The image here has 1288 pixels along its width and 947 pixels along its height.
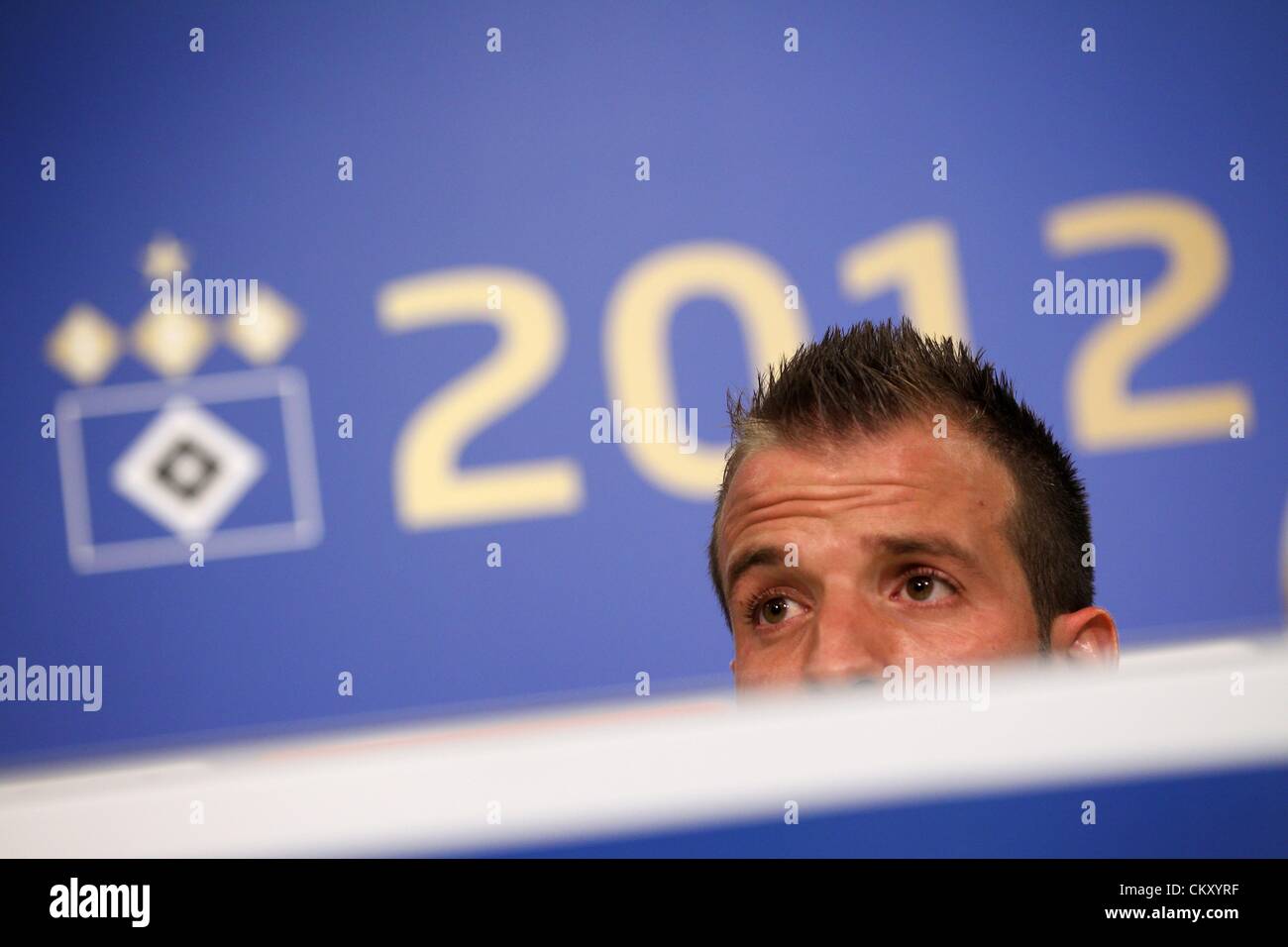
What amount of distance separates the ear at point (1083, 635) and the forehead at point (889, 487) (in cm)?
21

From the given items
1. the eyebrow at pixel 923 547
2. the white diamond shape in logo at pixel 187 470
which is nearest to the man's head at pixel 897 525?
the eyebrow at pixel 923 547

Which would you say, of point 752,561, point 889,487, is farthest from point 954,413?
point 752,561

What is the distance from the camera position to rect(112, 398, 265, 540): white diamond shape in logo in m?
2.48

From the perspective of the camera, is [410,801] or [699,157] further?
[699,157]

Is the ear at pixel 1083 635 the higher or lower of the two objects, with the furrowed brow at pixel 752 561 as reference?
lower

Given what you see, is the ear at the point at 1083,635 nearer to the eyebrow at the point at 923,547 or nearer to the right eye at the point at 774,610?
the eyebrow at the point at 923,547

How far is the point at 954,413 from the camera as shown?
215cm

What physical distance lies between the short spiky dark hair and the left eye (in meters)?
0.15

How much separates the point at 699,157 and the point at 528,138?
15.0 inches

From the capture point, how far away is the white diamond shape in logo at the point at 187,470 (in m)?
2.48

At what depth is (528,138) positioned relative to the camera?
258 centimetres

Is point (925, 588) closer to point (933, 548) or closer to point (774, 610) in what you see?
point (933, 548)
